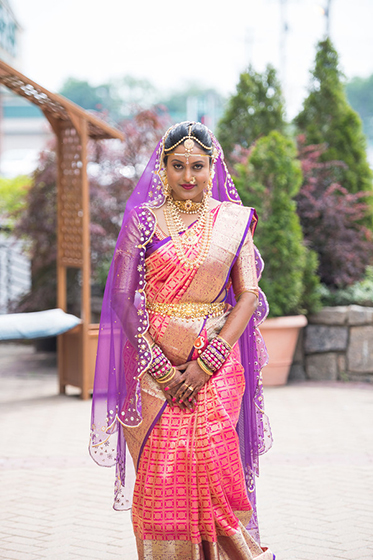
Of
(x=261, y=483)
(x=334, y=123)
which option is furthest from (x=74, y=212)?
(x=334, y=123)

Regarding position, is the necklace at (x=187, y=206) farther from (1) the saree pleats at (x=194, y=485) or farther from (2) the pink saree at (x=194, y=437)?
(1) the saree pleats at (x=194, y=485)

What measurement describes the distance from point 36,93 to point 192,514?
16.0 feet

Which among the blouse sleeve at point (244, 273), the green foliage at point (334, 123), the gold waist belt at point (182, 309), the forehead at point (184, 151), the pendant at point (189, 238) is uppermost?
the green foliage at point (334, 123)

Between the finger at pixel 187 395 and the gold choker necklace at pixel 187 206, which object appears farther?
the gold choker necklace at pixel 187 206

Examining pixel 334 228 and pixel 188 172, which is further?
pixel 334 228

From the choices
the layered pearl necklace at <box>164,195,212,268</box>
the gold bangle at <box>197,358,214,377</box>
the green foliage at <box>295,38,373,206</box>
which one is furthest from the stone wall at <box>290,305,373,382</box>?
the gold bangle at <box>197,358,214,377</box>

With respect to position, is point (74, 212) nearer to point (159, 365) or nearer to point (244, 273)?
point (244, 273)

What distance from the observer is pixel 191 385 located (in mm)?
2820

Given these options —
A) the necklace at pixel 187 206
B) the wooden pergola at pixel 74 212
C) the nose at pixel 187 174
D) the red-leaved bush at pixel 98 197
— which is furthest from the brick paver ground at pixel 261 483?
the red-leaved bush at pixel 98 197

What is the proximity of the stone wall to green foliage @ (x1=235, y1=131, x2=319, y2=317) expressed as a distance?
351 millimetres

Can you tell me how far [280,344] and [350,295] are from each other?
1.24 m

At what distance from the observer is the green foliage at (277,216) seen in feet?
25.1

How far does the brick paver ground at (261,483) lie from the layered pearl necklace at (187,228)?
56.3 inches

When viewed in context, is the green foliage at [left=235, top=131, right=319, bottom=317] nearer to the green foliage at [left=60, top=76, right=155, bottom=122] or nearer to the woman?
the woman
